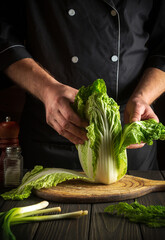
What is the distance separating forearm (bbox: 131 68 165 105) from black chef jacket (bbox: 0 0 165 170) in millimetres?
59

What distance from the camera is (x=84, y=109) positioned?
1.78 metres

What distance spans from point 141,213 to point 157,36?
1.38 metres

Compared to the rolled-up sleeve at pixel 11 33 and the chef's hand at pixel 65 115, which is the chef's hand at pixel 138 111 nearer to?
the chef's hand at pixel 65 115

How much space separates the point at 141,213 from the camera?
132cm

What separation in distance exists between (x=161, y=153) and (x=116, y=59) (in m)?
1.19

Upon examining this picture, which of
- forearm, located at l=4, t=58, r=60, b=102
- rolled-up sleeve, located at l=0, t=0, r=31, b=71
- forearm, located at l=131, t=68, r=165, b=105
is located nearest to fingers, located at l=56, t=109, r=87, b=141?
forearm, located at l=4, t=58, r=60, b=102

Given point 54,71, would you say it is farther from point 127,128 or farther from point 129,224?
point 129,224

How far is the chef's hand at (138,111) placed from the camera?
1.79 metres

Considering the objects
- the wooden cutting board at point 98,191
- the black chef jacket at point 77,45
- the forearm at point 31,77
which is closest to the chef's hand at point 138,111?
the wooden cutting board at point 98,191

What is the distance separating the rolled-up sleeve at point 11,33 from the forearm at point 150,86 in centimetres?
70

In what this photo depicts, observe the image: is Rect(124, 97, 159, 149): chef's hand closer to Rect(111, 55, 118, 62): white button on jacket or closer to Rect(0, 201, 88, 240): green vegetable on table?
Rect(111, 55, 118, 62): white button on jacket

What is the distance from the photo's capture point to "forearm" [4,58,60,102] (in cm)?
195

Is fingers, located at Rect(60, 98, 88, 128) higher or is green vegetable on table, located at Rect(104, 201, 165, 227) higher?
fingers, located at Rect(60, 98, 88, 128)

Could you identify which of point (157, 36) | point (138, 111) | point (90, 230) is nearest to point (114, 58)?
point (157, 36)
